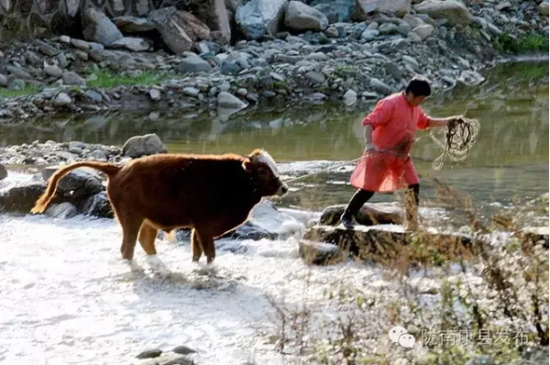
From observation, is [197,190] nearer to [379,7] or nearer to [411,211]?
[411,211]

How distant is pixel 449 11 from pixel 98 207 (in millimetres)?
21812

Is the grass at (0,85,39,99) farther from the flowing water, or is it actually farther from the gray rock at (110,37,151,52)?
the flowing water

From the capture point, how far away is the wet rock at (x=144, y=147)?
15.2 meters

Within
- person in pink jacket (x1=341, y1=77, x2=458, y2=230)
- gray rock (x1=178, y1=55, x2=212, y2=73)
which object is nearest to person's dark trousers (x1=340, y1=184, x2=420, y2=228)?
person in pink jacket (x1=341, y1=77, x2=458, y2=230)

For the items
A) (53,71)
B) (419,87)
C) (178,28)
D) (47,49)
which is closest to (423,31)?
(178,28)

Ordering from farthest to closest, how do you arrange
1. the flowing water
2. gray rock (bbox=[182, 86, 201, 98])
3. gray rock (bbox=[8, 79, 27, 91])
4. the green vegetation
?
the green vegetation < gray rock (bbox=[182, 86, 201, 98]) < gray rock (bbox=[8, 79, 27, 91]) < the flowing water

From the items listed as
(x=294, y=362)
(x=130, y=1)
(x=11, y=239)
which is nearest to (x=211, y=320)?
(x=294, y=362)

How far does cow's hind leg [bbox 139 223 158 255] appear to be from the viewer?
9641mm


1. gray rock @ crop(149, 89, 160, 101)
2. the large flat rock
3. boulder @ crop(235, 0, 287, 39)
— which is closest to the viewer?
the large flat rock

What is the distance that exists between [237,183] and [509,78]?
67.6ft

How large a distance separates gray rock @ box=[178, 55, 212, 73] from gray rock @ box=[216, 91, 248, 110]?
1787 mm

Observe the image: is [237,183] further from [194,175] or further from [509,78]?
[509,78]

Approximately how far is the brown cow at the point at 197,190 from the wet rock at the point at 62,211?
2.61 m

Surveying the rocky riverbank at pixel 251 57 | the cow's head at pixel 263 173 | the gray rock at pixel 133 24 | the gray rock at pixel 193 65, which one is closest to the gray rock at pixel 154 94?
the rocky riverbank at pixel 251 57
